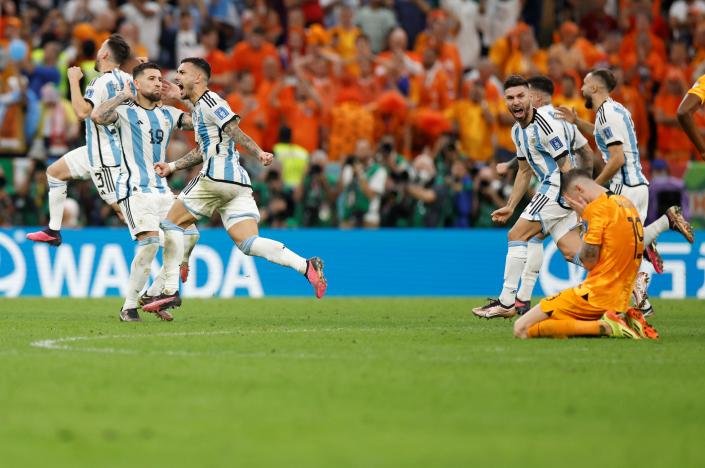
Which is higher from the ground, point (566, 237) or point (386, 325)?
point (566, 237)

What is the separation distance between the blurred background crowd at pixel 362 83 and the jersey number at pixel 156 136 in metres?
7.07

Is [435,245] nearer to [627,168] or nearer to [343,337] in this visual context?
[627,168]

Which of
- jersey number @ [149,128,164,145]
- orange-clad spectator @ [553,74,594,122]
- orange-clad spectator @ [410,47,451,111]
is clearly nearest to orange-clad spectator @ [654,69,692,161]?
orange-clad spectator @ [553,74,594,122]

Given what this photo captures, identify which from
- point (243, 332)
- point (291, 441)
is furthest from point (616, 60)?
point (291, 441)

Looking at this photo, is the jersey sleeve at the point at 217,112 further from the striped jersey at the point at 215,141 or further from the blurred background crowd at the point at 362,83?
the blurred background crowd at the point at 362,83

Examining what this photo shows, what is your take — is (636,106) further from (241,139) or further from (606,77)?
(241,139)

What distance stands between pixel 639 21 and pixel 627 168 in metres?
11.1

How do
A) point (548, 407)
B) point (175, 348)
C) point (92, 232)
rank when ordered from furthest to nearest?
1. point (92, 232)
2. point (175, 348)
3. point (548, 407)

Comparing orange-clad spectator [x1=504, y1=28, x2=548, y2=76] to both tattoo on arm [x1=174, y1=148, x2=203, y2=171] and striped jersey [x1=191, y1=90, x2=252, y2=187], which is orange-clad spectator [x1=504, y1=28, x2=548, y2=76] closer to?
tattoo on arm [x1=174, y1=148, x2=203, y2=171]

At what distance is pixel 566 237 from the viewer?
13.6m

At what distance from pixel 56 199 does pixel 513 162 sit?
195 inches

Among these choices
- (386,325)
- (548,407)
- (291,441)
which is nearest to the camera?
(291,441)

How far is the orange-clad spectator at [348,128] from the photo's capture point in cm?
2167

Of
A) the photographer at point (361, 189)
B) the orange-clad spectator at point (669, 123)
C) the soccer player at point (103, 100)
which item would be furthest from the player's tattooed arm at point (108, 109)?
Result: the orange-clad spectator at point (669, 123)
